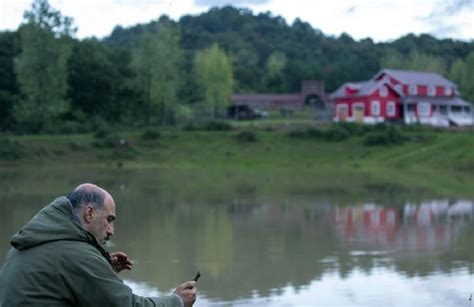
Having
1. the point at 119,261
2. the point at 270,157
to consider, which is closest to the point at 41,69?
the point at 270,157

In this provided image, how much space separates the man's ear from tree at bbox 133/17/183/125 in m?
55.6

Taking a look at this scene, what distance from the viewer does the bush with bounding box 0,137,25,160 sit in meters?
44.2

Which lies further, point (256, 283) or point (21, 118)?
point (21, 118)

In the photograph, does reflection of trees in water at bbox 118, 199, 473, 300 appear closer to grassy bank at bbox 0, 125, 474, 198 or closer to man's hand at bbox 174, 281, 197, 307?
man's hand at bbox 174, 281, 197, 307

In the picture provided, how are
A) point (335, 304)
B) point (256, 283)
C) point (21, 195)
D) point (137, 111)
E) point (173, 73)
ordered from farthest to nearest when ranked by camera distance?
1. point (137, 111)
2. point (173, 73)
3. point (21, 195)
4. point (256, 283)
5. point (335, 304)

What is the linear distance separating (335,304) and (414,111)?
5457 cm

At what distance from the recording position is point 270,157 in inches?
1831

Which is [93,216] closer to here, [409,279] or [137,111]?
[409,279]

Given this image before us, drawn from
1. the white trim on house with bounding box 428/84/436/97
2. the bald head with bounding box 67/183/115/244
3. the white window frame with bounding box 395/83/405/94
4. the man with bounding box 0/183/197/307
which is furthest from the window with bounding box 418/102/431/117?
the man with bounding box 0/183/197/307

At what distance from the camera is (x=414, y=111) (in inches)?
2504

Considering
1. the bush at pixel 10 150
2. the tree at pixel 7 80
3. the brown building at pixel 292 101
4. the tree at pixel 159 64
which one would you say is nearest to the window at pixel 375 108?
the brown building at pixel 292 101

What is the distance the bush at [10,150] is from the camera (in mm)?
44250

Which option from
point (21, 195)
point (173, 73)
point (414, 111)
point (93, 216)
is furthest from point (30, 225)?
point (414, 111)

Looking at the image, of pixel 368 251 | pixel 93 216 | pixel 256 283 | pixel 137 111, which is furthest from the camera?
pixel 137 111
